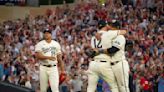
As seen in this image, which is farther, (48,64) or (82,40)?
(82,40)

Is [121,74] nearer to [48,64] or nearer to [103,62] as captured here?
[103,62]

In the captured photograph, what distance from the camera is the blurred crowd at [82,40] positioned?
1379cm

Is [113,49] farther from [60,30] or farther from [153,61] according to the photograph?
[60,30]

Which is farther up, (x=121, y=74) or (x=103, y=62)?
(x=103, y=62)

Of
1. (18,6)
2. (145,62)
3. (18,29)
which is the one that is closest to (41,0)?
(18,6)

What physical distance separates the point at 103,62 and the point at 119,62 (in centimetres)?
29

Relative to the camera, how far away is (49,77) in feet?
35.6

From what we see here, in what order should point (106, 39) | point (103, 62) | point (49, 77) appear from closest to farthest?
1. point (106, 39)
2. point (103, 62)
3. point (49, 77)

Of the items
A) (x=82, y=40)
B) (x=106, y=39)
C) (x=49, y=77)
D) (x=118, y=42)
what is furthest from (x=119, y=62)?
(x=82, y=40)

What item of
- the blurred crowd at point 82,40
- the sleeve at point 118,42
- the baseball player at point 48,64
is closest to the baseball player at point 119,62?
the sleeve at point 118,42

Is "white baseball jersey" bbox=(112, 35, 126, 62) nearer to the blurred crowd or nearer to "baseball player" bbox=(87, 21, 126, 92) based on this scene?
"baseball player" bbox=(87, 21, 126, 92)

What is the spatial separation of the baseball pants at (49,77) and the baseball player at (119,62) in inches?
55.5

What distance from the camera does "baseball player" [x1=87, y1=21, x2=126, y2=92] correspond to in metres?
9.70

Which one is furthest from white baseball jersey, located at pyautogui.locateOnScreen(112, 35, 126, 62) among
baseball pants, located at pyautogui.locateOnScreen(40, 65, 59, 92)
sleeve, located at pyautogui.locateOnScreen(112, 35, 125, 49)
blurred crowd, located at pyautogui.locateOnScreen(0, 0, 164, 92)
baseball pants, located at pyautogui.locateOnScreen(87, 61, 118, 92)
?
blurred crowd, located at pyautogui.locateOnScreen(0, 0, 164, 92)
